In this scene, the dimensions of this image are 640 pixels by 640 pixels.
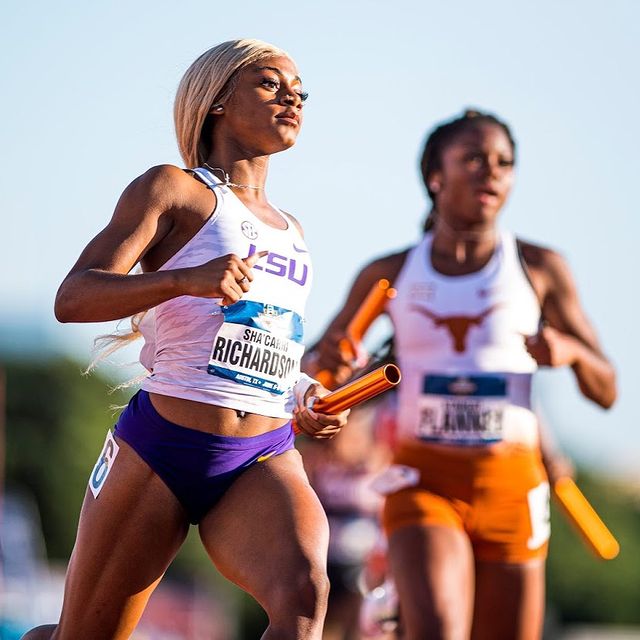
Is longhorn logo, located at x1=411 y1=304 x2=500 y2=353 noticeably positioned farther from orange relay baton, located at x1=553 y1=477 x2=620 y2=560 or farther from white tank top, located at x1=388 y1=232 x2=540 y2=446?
orange relay baton, located at x1=553 y1=477 x2=620 y2=560

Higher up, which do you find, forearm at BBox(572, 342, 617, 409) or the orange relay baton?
forearm at BBox(572, 342, 617, 409)

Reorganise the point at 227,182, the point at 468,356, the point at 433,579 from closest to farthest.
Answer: the point at 227,182 → the point at 433,579 → the point at 468,356

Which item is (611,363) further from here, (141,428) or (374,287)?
(141,428)

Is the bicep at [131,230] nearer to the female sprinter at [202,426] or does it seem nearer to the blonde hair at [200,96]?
the female sprinter at [202,426]

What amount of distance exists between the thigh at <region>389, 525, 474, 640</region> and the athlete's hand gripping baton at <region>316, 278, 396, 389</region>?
771 millimetres

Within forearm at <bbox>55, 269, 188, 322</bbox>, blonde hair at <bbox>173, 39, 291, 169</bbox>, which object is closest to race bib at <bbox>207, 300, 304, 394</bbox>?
forearm at <bbox>55, 269, 188, 322</bbox>

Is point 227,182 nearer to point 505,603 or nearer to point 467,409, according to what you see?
point 467,409

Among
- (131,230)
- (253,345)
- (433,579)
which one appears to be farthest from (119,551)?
(433,579)

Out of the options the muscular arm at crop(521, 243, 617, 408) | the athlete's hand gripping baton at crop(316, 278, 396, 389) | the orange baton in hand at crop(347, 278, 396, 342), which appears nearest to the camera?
the athlete's hand gripping baton at crop(316, 278, 396, 389)

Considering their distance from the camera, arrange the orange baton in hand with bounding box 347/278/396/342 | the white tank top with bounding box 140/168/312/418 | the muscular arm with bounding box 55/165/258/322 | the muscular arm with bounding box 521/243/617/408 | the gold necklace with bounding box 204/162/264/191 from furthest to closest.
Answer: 1. the muscular arm with bounding box 521/243/617/408
2. the orange baton in hand with bounding box 347/278/396/342
3. the gold necklace with bounding box 204/162/264/191
4. the white tank top with bounding box 140/168/312/418
5. the muscular arm with bounding box 55/165/258/322

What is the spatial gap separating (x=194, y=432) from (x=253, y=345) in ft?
1.17

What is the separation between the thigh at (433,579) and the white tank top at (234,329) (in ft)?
5.46

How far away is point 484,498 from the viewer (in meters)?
7.51

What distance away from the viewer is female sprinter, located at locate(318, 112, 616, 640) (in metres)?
7.32
